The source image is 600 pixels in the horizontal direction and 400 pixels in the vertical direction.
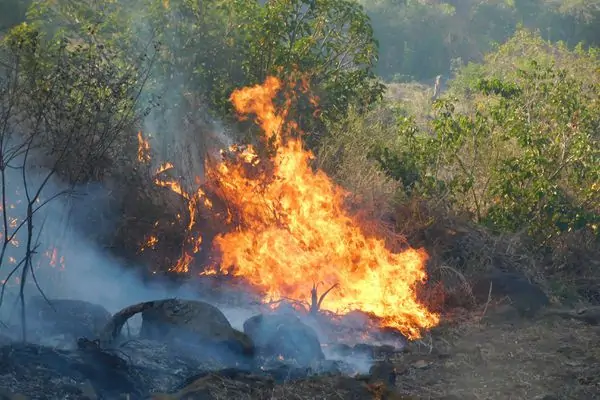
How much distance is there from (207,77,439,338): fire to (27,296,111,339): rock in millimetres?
3135

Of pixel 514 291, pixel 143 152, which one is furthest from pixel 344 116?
pixel 514 291

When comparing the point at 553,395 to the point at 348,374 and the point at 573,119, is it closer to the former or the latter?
the point at 348,374

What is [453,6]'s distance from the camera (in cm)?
6544

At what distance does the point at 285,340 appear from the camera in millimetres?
9102

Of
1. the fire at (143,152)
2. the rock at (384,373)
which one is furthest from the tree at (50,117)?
the rock at (384,373)

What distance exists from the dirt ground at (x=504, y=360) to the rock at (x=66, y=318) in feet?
→ 13.0

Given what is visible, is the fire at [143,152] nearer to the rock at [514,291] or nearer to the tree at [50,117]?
the tree at [50,117]

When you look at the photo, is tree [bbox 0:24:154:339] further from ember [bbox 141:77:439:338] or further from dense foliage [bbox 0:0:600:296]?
ember [bbox 141:77:439:338]

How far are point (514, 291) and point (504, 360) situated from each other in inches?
107

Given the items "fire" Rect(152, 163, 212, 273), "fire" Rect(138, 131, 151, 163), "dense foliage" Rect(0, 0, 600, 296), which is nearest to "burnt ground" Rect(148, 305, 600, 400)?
"dense foliage" Rect(0, 0, 600, 296)

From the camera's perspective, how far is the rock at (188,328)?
8656mm

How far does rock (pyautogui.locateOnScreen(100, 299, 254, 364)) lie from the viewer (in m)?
8.66

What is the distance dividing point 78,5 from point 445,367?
1021cm

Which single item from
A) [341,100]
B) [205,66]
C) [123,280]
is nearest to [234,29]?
[205,66]
